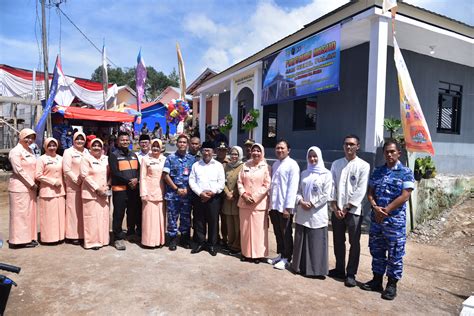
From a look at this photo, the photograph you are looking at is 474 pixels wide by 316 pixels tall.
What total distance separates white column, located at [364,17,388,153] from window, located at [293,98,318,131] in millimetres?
3083

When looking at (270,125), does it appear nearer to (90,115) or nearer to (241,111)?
(241,111)

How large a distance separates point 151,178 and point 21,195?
184 centimetres

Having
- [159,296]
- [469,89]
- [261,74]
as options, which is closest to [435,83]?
[469,89]

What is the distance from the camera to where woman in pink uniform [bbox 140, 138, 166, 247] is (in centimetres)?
465

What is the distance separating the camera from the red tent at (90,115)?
435 inches

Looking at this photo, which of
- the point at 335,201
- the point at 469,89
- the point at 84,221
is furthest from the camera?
the point at 469,89

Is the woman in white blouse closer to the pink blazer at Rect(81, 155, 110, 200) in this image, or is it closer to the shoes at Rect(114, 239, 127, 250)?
the shoes at Rect(114, 239, 127, 250)

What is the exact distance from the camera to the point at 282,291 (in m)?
3.43

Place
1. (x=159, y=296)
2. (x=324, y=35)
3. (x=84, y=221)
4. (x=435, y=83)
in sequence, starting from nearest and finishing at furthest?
(x=159, y=296) → (x=84, y=221) → (x=324, y=35) → (x=435, y=83)

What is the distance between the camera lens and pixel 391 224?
11.0 feet

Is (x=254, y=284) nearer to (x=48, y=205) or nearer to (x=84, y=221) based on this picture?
(x=84, y=221)

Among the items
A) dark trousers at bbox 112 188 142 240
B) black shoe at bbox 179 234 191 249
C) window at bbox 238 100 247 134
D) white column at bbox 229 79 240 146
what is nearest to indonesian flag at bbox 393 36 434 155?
black shoe at bbox 179 234 191 249

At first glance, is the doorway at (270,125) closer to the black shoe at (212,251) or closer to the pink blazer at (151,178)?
the pink blazer at (151,178)

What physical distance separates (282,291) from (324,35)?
211 inches
